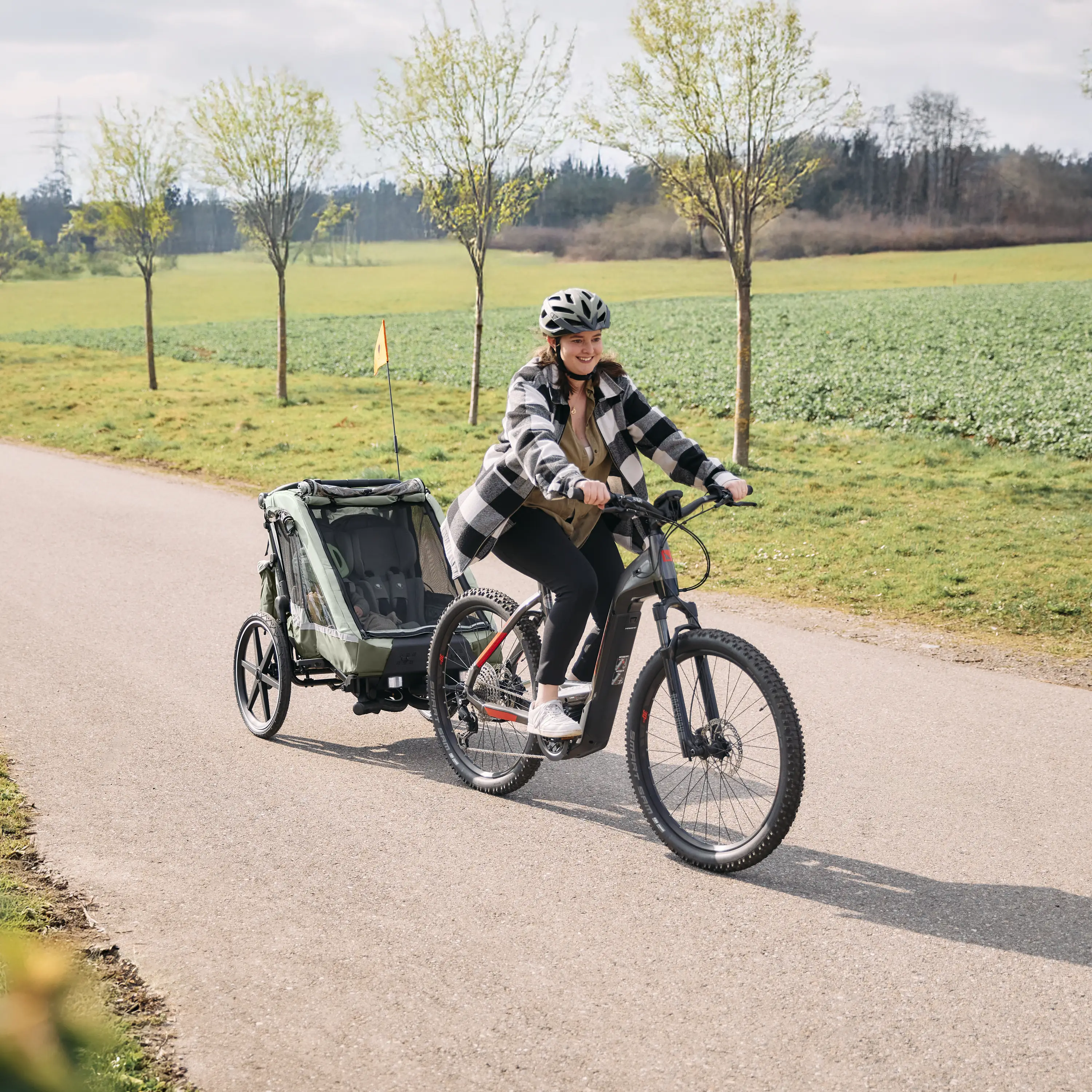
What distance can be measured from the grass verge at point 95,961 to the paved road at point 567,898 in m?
0.07

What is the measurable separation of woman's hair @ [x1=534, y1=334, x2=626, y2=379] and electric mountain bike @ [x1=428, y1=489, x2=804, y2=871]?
56 centimetres

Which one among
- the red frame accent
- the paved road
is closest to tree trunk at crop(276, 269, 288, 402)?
the paved road

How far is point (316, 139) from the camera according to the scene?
24688 millimetres

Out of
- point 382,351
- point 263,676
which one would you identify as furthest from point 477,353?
point 263,676

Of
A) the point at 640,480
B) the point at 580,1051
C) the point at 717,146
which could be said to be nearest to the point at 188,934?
the point at 580,1051

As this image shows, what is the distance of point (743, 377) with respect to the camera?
16.0 m

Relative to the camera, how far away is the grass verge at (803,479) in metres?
9.52

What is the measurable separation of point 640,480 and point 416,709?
2406 millimetres

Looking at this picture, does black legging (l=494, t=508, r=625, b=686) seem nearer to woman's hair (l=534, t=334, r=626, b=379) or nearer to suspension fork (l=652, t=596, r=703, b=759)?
suspension fork (l=652, t=596, r=703, b=759)

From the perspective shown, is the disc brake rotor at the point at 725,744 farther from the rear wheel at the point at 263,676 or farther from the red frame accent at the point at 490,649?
the rear wheel at the point at 263,676

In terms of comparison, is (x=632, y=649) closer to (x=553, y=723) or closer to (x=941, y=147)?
(x=553, y=723)

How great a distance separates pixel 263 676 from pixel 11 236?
60523 mm

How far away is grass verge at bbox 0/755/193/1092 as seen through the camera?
2924mm

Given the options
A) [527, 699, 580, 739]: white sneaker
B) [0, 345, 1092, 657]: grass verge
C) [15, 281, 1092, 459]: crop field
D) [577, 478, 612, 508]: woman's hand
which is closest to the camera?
[577, 478, 612, 508]: woman's hand
